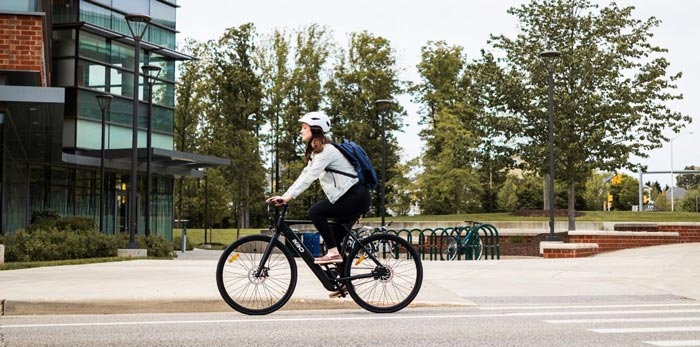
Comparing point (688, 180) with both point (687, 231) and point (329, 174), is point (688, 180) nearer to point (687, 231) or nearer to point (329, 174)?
point (687, 231)

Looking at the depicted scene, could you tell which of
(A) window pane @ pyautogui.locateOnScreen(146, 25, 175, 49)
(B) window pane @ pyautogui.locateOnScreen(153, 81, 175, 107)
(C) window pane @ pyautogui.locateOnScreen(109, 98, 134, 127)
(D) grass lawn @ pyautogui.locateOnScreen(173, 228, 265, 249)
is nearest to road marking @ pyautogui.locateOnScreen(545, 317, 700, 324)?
(C) window pane @ pyautogui.locateOnScreen(109, 98, 134, 127)

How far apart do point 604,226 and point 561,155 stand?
9.95 feet

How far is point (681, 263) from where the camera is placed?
16812 millimetres

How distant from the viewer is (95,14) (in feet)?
127

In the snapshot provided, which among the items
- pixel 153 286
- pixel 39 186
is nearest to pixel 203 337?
pixel 153 286

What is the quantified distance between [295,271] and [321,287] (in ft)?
6.91

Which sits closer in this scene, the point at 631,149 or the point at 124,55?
the point at 631,149

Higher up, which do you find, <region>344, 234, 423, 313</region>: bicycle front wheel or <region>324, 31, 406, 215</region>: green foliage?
<region>324, 31, 406, 215</region>: green foliage

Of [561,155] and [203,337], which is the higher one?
[561,155]

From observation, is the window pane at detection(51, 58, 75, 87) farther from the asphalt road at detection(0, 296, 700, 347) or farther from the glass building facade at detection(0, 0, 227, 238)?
the asphalt road at detection(0, 296, 700, 347)

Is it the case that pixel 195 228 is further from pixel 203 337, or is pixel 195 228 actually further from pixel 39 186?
pixel 203 337

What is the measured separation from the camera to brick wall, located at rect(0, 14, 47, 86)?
60.3 feet

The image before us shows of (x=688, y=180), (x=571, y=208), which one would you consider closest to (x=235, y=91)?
(x=571, y=208)

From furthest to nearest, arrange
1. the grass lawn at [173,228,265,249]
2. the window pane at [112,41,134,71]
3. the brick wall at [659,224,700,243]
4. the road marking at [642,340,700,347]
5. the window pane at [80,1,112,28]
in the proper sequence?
the grass lawn at [173,228,265,249]
the window pane at [112,41,134,71]
the window pane at [80,1,112,28]
the brick wall at [659,224,700,243]
the road marking at [642,340,700,347]
